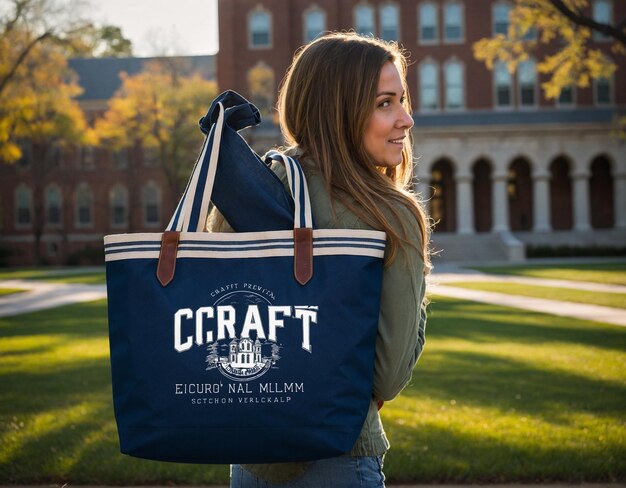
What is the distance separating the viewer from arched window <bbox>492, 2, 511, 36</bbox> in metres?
40.4

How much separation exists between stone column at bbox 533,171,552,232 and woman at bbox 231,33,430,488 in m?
37.2

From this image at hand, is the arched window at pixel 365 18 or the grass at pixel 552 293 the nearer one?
the grass at pixel 552 293

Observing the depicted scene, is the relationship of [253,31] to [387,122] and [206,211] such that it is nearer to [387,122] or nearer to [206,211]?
[387,122]

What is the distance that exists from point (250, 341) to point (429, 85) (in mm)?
40555

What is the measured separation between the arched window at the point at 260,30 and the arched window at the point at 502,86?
13.2 m

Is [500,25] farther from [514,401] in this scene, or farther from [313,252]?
[313,252]

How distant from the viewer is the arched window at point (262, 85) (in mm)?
39719

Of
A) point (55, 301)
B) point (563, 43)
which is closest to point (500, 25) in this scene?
point (563, 43)

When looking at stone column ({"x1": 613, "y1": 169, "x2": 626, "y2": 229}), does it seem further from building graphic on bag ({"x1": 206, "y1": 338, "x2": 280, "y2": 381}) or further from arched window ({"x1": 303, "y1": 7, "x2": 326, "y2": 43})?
building graphic on bag ({"x1": 206, "y1": 338, "x2": 280, "y2": 381})

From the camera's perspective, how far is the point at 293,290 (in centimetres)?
167

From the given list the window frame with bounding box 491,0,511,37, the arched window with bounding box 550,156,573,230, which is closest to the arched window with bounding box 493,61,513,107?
the window frame with bounding box 491,0,511,37

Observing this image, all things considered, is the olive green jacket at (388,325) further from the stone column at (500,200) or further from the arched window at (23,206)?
the arched window at (23,206)

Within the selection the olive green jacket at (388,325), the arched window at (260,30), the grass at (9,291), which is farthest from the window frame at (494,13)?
the olive green jacket at (388,325)

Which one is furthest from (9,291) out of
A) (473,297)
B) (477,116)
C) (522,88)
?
(522,88)
